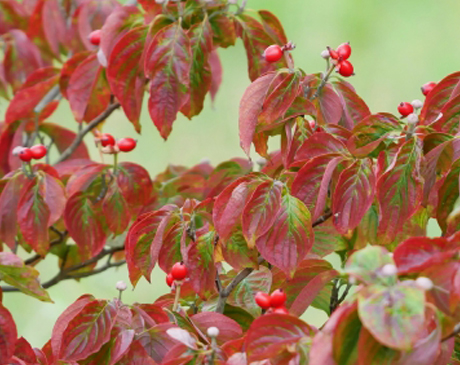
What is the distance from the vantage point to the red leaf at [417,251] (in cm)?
64

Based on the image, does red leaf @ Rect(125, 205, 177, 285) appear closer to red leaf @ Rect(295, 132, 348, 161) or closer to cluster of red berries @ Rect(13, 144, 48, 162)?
red leaf @ Rect(295, 132, 348, 161)

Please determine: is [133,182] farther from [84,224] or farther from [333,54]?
[333,54]

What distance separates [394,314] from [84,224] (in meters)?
0.87

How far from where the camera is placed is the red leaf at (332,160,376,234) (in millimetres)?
827

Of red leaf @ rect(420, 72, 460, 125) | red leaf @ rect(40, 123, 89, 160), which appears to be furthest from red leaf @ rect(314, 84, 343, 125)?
red leaf @ rect(40, 123, 89, 160)

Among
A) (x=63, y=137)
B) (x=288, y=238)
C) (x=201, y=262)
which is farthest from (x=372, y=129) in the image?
(x=63, y=137)

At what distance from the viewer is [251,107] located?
91 cm

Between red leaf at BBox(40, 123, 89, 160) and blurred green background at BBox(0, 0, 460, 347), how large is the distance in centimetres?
152

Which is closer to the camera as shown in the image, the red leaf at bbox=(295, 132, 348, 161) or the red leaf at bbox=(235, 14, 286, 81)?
the red leaf at bbox=(295, 132, 348, 161)

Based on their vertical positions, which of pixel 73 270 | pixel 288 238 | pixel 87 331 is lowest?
pixel 73 270

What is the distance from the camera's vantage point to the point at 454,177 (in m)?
0.83

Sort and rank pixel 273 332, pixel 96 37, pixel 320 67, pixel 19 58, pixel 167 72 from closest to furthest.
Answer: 1. pixel 273 332
2. pixel 167 72
3. pixel 96 37
4. pixel 19 58
5. pixel 320 67

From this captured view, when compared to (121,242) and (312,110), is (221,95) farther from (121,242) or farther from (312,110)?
(312,110)

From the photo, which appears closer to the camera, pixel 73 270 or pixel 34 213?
pixel 34 213
